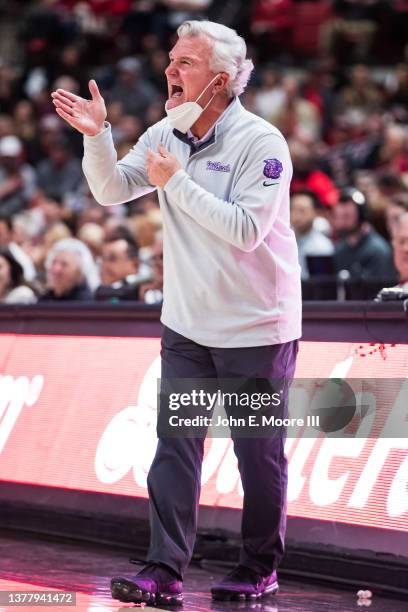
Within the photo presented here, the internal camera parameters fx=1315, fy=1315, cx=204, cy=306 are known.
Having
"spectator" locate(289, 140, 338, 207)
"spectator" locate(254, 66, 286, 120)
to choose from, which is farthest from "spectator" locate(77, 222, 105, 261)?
"spectator" locate(254, 66, 286, 120)

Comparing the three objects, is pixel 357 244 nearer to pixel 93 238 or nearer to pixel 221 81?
pixel 93 238

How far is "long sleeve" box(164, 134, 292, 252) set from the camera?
4.94 metres

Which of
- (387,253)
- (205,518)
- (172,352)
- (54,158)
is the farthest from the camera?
(54,158)

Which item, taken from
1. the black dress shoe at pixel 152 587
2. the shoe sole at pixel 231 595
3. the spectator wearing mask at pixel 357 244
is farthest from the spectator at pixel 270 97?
the black dress shoe at pixel 152 587

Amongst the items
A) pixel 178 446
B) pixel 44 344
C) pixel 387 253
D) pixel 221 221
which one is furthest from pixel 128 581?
pixel 387 253

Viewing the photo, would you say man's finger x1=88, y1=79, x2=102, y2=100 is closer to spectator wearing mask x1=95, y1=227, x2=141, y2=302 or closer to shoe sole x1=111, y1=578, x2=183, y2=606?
shoe sole x1=111, y1=578, x2=183, y2=606

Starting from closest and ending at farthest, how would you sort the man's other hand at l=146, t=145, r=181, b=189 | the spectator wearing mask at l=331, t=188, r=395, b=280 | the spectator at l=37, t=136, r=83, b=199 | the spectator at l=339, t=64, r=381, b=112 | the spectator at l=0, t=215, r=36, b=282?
the man's other hand at l=146, t=145, r=181, b=189 → the spectator wearing mask at l=331, t=188, r=395, b=280 → the spectator at l=0, t=215, r=36, b=282 → the spectator at l=37, t=136, r=83, b=199 → the spectator at l=339, t=64, r=381, b=112

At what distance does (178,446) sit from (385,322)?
1250 mm

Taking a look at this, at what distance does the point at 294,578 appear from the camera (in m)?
5.93

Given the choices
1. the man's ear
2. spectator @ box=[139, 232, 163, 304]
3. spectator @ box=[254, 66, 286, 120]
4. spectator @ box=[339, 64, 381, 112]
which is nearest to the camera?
the man's ear

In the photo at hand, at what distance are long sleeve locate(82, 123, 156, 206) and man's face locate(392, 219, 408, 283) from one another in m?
1.91

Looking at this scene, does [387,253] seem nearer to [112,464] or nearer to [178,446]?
[112,464]

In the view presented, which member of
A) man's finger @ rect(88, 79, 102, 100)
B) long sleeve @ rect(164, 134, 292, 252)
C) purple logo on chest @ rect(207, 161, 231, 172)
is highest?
man's finger @ rect(88, 79, 102, 100)

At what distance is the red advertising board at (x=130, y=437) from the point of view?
5.71 meters
